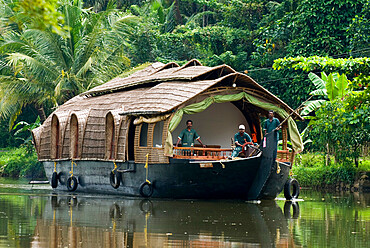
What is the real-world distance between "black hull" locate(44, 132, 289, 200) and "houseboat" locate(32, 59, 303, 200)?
2cm

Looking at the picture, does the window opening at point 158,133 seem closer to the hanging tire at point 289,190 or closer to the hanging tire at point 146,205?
the hanging tire at point 146,205

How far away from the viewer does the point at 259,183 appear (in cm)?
1245

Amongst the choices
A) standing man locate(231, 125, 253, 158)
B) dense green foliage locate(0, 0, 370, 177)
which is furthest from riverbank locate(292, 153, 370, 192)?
standing man locate(231, 125, 253, 158)

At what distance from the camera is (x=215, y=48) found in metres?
25.9

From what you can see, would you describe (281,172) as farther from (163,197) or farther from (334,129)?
(334,129)

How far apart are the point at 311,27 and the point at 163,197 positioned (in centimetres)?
1132

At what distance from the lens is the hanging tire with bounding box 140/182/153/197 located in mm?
13094

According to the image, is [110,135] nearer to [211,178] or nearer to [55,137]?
[55,137]

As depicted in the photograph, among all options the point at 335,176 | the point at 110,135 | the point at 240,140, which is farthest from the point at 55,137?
the point at 335,176

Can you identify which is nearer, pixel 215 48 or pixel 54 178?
pixel 54 178

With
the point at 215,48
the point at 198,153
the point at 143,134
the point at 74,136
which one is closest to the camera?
the point at 198,153

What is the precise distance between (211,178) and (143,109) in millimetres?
1928

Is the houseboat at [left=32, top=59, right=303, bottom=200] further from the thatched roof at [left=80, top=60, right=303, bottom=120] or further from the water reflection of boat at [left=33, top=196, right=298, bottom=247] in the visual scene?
the water reflection of boat at [left=33, top=196, right=298, bottom=247]

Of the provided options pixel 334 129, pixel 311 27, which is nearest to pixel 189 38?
pixel 311 27
